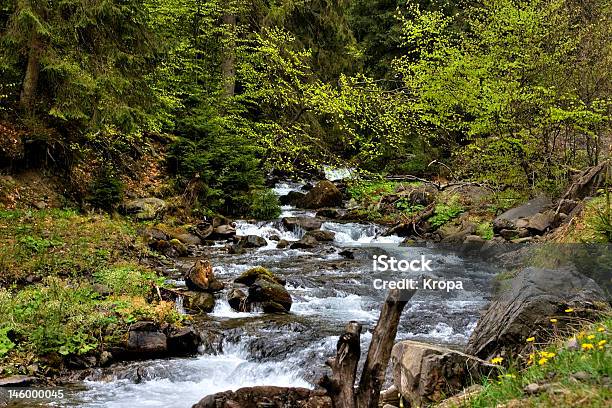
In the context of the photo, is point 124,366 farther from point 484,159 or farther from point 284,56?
point 284,56

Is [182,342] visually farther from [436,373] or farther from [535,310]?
[535,310]

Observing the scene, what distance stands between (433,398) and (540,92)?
34.1 feet

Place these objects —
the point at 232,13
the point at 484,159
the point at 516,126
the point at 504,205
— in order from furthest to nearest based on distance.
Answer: the point at 232,13, the point at 504,205, the point at 484,159, the point at 516,126

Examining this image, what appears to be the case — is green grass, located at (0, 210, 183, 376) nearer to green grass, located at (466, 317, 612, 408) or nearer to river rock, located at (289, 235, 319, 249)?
river rock, located at (289, 235, 319, 249)

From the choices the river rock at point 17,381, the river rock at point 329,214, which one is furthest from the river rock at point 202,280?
the river rock at point 329,214

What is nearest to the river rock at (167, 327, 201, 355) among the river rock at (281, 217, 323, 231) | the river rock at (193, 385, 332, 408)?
the river rock at (193, 385, 332, 408)

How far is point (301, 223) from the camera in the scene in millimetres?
18109

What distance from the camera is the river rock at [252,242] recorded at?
1590 centimetres

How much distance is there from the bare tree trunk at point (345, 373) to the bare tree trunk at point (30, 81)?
10.7 meters

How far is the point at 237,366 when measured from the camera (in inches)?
309

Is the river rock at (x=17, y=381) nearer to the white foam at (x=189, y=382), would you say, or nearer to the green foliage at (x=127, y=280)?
the white foam at (x=189, y=382)

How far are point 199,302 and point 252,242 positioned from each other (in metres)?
6.11

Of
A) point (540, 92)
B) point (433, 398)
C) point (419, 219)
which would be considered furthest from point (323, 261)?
point (433, 398)

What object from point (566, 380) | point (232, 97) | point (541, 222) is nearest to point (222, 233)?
point (232, 97)
